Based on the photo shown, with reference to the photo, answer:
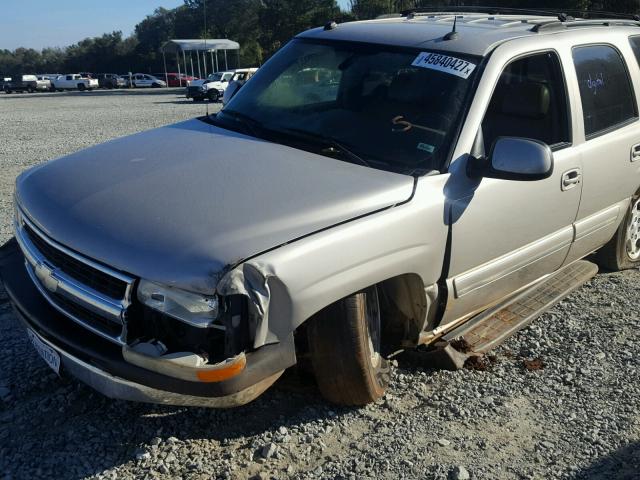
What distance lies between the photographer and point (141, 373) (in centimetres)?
256

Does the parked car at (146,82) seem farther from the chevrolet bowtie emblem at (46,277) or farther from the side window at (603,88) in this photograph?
the chevrolet bowtie emblem at (46,277)

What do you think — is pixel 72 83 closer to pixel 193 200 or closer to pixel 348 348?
pixel 193 200

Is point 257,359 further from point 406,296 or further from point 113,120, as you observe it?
point 113,120

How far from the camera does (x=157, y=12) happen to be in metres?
92.2

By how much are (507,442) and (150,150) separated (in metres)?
2.39

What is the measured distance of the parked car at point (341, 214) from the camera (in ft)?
8.44

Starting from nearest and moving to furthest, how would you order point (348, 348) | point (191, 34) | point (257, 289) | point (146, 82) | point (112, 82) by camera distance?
point (257, 289) → point (348, 348) → point (146, 82) → point (112, 82) → point (191, 34)

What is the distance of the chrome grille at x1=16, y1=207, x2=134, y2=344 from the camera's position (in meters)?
2.60

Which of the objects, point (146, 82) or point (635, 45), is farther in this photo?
point (146, 82)

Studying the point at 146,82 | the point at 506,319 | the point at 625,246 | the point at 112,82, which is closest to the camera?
the point at 506,319

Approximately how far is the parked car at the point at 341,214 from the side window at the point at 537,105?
0.01 metres

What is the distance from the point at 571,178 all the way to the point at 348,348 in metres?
1.92

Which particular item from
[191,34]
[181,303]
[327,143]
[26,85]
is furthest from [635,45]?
[191,34]

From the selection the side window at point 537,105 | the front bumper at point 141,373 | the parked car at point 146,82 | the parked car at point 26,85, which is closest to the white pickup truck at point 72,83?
the parked car at point 26,85
